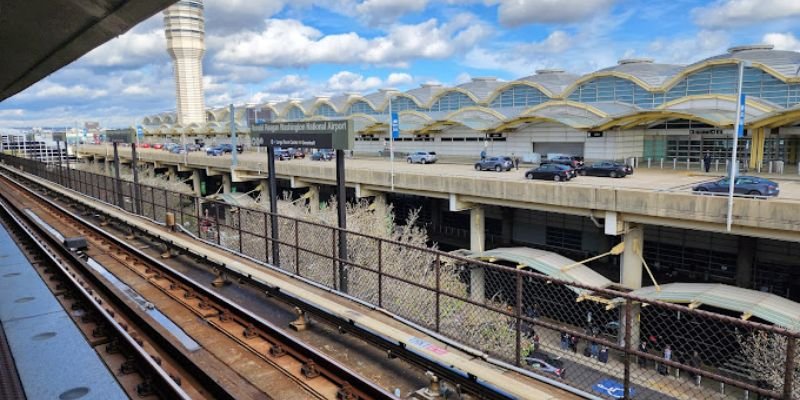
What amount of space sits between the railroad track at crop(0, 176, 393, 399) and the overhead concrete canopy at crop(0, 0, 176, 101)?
3893 millimetres

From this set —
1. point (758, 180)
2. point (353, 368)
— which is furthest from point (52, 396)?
point (758, 180)

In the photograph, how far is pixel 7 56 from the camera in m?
8.55

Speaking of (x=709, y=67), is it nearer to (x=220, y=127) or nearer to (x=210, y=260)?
(x=210, y=260)

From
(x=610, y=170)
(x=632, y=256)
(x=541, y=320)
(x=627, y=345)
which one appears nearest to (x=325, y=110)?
(x=610, y=170)

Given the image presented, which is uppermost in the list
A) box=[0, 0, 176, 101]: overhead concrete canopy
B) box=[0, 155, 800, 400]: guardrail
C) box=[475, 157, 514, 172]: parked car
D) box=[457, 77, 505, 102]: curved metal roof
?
box=[457, 77, 505, 102]: curved metal roof

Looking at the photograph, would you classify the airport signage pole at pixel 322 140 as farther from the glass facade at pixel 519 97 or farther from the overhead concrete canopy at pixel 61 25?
the glass facade at pixel 519 97

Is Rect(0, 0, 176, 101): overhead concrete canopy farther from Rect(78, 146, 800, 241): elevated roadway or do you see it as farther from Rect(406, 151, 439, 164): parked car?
Rect(406, 151, 439, 164): parked car

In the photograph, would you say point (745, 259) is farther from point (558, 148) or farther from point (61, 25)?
point (61, 25)

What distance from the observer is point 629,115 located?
1609 inches

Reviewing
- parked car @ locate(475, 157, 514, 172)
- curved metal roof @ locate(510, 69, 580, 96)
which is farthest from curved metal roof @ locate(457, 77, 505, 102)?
parked car @ locate(475, 157, 514, 172)

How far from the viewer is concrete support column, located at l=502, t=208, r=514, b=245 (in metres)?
38.0

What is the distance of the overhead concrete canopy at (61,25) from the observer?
517 cm

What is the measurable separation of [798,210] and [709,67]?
3470 cm

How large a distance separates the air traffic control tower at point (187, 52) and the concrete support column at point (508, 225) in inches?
5729
